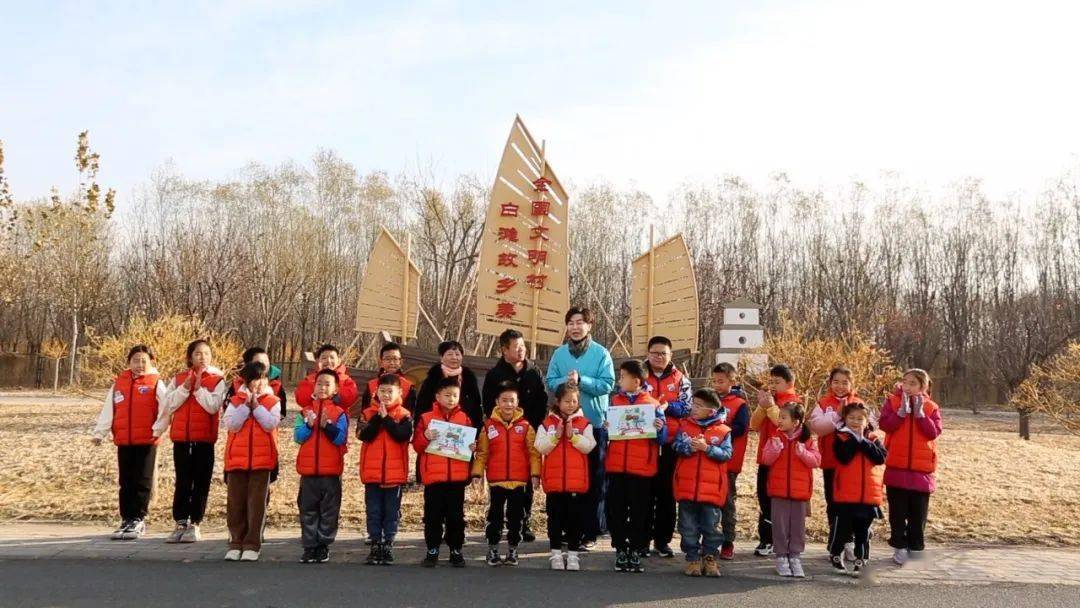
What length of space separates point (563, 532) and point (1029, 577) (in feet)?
9.77

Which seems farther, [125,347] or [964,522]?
[125,347]

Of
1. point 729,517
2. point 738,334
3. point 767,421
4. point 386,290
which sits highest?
point 386,290

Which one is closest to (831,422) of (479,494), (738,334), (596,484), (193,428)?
(596,484)

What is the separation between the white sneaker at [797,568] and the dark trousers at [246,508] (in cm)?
337

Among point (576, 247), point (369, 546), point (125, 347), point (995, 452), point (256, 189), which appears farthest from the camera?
point (576, 247)

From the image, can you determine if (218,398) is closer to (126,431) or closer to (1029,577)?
(126,431)

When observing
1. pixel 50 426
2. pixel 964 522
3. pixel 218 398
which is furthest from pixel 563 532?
pixel 50 426

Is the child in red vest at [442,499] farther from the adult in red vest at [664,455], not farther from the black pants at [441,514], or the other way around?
the adult in red vest at [664,455]

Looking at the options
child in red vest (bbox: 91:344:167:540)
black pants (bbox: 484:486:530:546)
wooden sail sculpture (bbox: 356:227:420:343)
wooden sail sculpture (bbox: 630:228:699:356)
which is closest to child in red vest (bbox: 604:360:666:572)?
black pants (bbox: 484:486:530:546)

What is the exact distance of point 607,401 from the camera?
589 cm

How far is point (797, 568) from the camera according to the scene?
496 centimetres

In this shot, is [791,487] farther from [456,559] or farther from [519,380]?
[456,559]

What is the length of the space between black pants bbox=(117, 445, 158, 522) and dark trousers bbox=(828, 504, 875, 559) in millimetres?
4820

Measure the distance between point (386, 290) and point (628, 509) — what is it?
7.66 m
